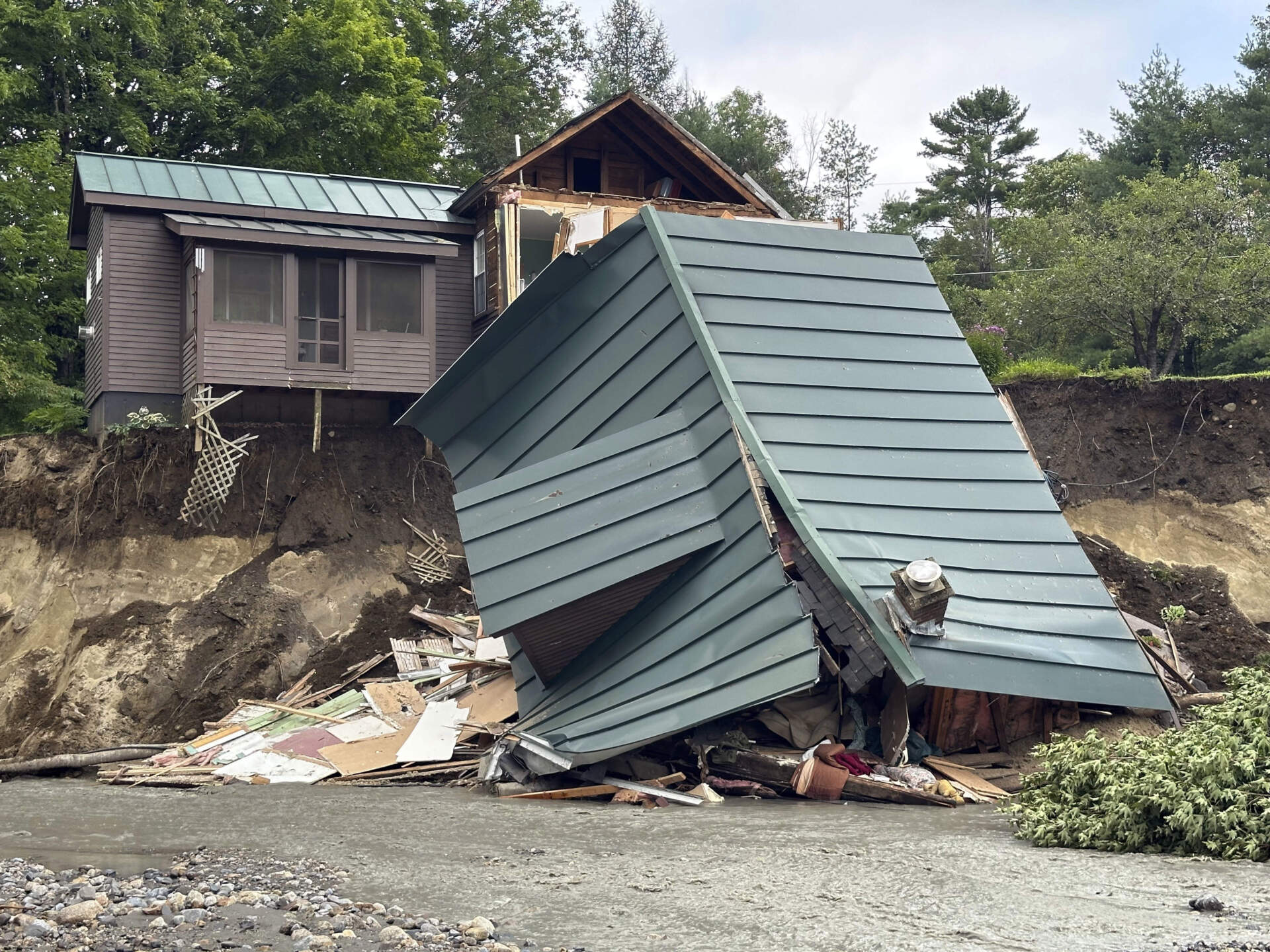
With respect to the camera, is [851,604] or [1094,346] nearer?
[851,604]

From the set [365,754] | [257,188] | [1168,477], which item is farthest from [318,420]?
[1168,477]

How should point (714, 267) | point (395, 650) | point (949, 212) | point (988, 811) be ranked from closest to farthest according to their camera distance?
point (988, 811) < point (714, 267) < point (395, 650) < point (949, 212)

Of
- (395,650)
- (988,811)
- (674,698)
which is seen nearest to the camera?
(988,811)

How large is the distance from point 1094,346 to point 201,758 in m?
24.0

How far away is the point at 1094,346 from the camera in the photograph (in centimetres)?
3212

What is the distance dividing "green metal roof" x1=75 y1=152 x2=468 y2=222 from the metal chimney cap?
15771 millimetres

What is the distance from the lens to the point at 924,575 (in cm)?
1038

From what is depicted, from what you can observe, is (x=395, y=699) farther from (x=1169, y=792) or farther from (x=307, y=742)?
(x=1169, y=792)

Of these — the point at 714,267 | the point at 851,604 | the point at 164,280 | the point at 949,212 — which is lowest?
the point at 851,604

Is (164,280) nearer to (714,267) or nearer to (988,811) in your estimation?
(714,267)

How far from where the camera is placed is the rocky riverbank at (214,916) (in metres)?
6.29

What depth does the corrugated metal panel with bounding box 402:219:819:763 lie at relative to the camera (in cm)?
1094

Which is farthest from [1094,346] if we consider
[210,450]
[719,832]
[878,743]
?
[719,832]

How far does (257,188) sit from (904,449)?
1530 centimetres
